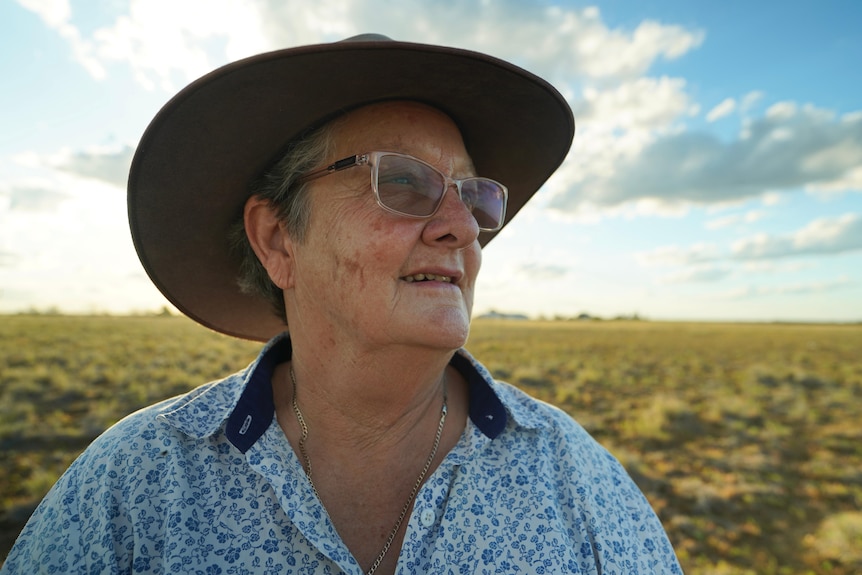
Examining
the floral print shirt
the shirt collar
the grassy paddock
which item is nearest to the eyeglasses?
the shirt collar

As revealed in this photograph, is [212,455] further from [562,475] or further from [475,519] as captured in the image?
[562,475]

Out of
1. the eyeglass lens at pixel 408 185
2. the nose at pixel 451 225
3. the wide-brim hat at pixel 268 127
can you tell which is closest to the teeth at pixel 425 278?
the nose at pixel 451 225

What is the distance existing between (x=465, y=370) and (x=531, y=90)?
4.14ft

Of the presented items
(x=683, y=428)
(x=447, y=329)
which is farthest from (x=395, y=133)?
(x=683, y=428)

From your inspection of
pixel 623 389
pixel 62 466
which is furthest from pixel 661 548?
pixel 623 389

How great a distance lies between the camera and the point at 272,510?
1726mm

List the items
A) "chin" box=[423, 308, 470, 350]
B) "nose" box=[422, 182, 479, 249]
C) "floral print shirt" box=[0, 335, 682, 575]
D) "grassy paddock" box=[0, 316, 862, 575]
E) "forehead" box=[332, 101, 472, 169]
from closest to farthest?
1. "floral print shirt" box=[0, 335, 682, 575]
2. "chin" box=[423, 308, 470, 350]
3. "nose" box=[422, 182, 479, 249]
4. "forehead" box=[332, 101, 472, 169]
5. "grassy paddock" box=[0, 316, 862, 575]

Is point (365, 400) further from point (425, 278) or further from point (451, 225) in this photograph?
point (451, 225)

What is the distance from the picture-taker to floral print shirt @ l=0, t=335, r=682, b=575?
1.62 metres

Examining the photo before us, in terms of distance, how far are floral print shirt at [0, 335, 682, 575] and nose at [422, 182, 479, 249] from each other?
2.30 feet

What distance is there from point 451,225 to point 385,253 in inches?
11.1

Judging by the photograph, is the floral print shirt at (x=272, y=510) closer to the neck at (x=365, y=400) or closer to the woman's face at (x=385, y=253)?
the neck at (x=365, y=400)

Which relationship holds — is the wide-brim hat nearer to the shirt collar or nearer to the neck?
the shirt collar

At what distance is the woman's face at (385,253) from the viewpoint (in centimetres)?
182
